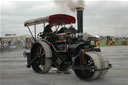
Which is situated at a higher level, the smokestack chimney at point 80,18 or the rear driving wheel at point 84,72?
the smokestack chimney at point 80,18

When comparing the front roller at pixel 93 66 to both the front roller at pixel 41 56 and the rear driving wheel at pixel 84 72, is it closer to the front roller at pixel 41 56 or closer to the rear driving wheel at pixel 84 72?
the rear driving wheel at pixel 84 72

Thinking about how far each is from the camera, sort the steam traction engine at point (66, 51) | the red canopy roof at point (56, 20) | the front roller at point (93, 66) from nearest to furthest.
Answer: the front roller at point (93, 66)
the steam traction engine at point (66, 51)
the red canopy roof at point (56, 20)

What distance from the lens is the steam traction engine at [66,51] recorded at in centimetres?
557

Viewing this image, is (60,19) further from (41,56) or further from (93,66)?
(93,66)

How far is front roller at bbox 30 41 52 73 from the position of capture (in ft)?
21.3

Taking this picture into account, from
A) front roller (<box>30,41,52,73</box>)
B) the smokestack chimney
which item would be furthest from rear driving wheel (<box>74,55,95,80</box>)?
the smokestack chimney

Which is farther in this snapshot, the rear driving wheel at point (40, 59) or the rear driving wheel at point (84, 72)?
the rear driving wheel at point (40, 59)

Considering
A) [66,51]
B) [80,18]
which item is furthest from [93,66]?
[80,18]

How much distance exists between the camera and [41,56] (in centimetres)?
687

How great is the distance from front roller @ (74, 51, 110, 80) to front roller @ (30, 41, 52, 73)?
3.37 feet

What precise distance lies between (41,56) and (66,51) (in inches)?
40.3

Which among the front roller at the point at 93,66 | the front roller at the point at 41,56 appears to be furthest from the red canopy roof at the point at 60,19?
the front roller at the point at 93,66

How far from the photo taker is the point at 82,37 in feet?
21.1

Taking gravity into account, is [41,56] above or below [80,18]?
below
